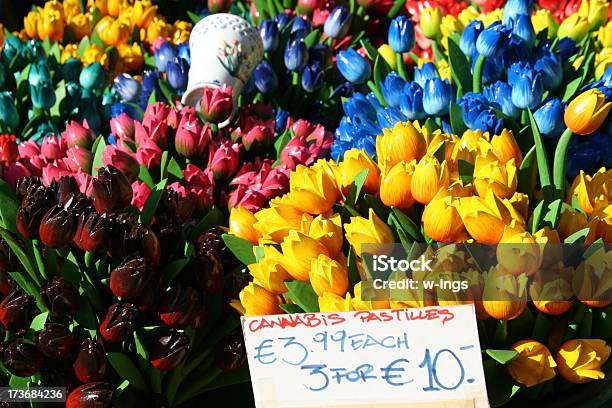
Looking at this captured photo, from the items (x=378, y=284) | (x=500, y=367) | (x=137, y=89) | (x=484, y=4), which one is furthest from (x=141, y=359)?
(x=484, y=4)

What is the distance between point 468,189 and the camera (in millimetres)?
867

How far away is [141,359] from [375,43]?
1291 mm

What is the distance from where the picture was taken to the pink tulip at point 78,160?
1.25 m

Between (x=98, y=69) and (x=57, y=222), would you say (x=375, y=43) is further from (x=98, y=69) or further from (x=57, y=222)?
(x=57, y=222)

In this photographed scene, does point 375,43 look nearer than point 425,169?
No

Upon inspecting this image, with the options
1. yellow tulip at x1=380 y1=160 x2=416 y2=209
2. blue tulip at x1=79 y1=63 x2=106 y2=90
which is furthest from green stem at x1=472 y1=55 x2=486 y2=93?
blue tulip at x1=79 y1=63 x2=106 y2=90

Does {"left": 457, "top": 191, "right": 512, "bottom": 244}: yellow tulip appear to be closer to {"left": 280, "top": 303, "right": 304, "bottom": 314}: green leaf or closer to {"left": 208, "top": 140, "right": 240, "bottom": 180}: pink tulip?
{"left": 280, "top": 303, "right": 304, "bottom": 314}: green leaf

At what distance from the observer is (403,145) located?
956 millimetres

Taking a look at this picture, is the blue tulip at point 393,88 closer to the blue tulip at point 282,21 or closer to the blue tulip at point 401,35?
the blue tulip at point 401,35

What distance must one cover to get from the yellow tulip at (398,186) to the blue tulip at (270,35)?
827 mm

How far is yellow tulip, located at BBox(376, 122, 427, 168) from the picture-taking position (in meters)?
0.96

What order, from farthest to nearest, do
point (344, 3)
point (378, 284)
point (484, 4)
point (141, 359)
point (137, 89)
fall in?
point (344, 3)
point (484, 4)
point (137, 89)
point (141, 359)
point (378, 284)

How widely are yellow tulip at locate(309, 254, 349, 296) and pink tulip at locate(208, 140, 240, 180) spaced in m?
0.43

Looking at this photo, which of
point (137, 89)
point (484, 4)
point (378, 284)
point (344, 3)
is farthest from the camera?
point (344, 3)
